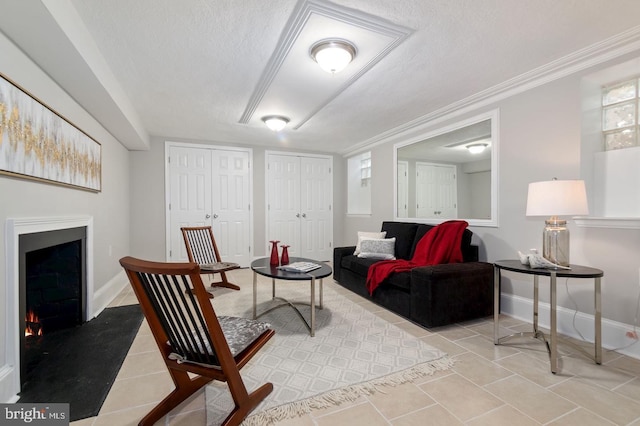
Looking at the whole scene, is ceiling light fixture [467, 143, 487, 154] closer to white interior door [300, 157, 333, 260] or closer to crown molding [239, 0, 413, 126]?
crown molding [239, 0, 413, 126]

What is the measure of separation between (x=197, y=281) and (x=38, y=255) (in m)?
2.39

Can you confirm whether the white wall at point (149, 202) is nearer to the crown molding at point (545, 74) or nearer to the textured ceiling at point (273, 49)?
the textured ceiling at point (273, 49)

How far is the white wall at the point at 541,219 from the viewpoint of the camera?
221cm

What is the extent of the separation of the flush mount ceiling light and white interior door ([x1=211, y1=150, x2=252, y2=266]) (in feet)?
11.4

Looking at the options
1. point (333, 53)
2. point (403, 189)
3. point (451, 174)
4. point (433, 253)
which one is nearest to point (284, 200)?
point (403, 189)

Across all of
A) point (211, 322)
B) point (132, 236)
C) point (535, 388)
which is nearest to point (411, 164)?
point (535, 388)

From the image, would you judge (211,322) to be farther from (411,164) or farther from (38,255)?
(411,164)

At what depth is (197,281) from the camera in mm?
1144

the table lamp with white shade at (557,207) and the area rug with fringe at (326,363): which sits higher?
the table lamp with white shade at (557,207)

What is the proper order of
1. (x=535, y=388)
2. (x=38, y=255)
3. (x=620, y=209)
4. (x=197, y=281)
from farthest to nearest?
(x=38, y=255) < (x=620, y=209) < (x=535, y=388) < (x=197, y=281)

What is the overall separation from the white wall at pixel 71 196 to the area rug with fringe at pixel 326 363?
1371 millimetres

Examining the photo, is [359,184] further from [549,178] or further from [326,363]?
[326,363]

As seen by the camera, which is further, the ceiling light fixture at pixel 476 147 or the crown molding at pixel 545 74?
the ceiling light fixture at pixel 476 147

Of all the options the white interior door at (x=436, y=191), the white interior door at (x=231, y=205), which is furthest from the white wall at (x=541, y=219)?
the white interior door at (x=231, y=205)
